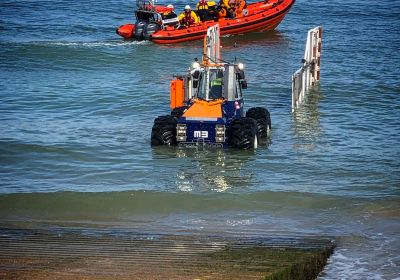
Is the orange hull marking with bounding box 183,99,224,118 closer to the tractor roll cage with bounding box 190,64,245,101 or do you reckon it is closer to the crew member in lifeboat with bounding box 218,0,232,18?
the tractor roll cage with bounding box 190,64,245,101

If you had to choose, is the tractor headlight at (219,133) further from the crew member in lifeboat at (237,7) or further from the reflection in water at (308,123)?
the crew member in lifeboat at (237,7)

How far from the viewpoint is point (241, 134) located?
57.8 feet

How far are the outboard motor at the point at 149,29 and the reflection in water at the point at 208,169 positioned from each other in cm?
1520

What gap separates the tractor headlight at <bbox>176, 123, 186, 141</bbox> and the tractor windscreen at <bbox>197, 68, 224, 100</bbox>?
0.85 meters

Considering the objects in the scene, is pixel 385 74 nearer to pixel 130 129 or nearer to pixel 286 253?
pixel 130 129

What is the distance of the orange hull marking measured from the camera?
1759cm

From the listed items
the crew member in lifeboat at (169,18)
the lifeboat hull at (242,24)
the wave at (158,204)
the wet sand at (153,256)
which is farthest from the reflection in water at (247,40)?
the wet sand at (153,256)

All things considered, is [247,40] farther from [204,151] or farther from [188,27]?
[204,151]

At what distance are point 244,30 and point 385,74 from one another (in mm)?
7224

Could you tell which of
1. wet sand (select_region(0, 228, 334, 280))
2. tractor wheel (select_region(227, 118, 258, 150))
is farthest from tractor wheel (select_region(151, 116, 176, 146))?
wet sand (select_region(0, 228, 334, 280))

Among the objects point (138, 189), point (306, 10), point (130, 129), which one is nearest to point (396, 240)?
point (138, 189)

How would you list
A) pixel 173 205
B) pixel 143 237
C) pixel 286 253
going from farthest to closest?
pixel 173 205 → pixel 143 237 → pixel 286 253

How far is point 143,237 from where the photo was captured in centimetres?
1251

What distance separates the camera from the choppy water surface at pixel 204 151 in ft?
46.9
